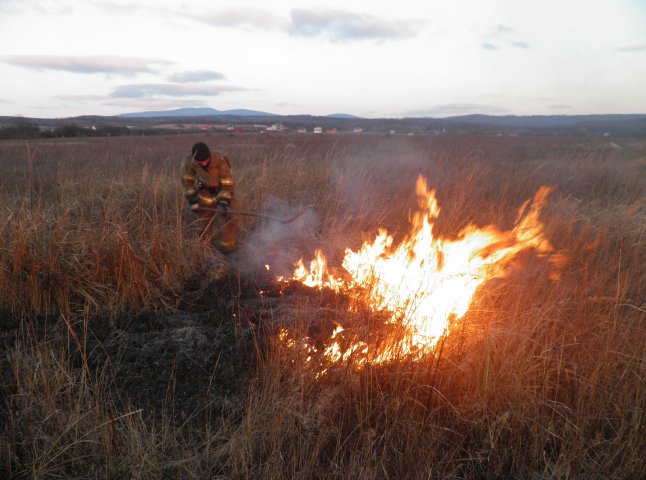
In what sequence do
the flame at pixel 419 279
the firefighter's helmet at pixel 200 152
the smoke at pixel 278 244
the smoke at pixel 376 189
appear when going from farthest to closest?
the smoke at pixel 376 189, the firefighter's helmet at pixel 200 152, the smoke at pixel 278 244, the flame at pixel 419 279

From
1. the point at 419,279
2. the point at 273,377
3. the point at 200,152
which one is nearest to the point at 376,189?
the point at 200,152

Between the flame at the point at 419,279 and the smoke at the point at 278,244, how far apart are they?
706mm

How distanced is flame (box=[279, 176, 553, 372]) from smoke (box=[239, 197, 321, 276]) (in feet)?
2.32

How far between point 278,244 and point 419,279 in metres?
2.43

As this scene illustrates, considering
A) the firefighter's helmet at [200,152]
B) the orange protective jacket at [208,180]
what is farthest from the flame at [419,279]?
the firefighter's helmet at [200,152]

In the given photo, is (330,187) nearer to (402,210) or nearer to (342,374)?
(402,210)

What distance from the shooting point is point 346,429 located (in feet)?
8.52

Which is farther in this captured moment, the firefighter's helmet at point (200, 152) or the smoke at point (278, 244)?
the firefighter's helmet at point (200, 152)

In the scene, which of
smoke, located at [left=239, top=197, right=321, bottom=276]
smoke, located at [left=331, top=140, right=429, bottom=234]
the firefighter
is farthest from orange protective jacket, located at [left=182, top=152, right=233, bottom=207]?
smoke, located at [left=331, top=140, right=429, bottom=234]

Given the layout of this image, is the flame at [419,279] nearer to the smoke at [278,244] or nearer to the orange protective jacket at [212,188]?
the smoke at [278,244]

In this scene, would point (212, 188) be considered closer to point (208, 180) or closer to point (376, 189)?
point (208, 180)

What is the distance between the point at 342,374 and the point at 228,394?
2.67ft

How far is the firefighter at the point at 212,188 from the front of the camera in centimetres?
554

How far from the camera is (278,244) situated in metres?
5.74
